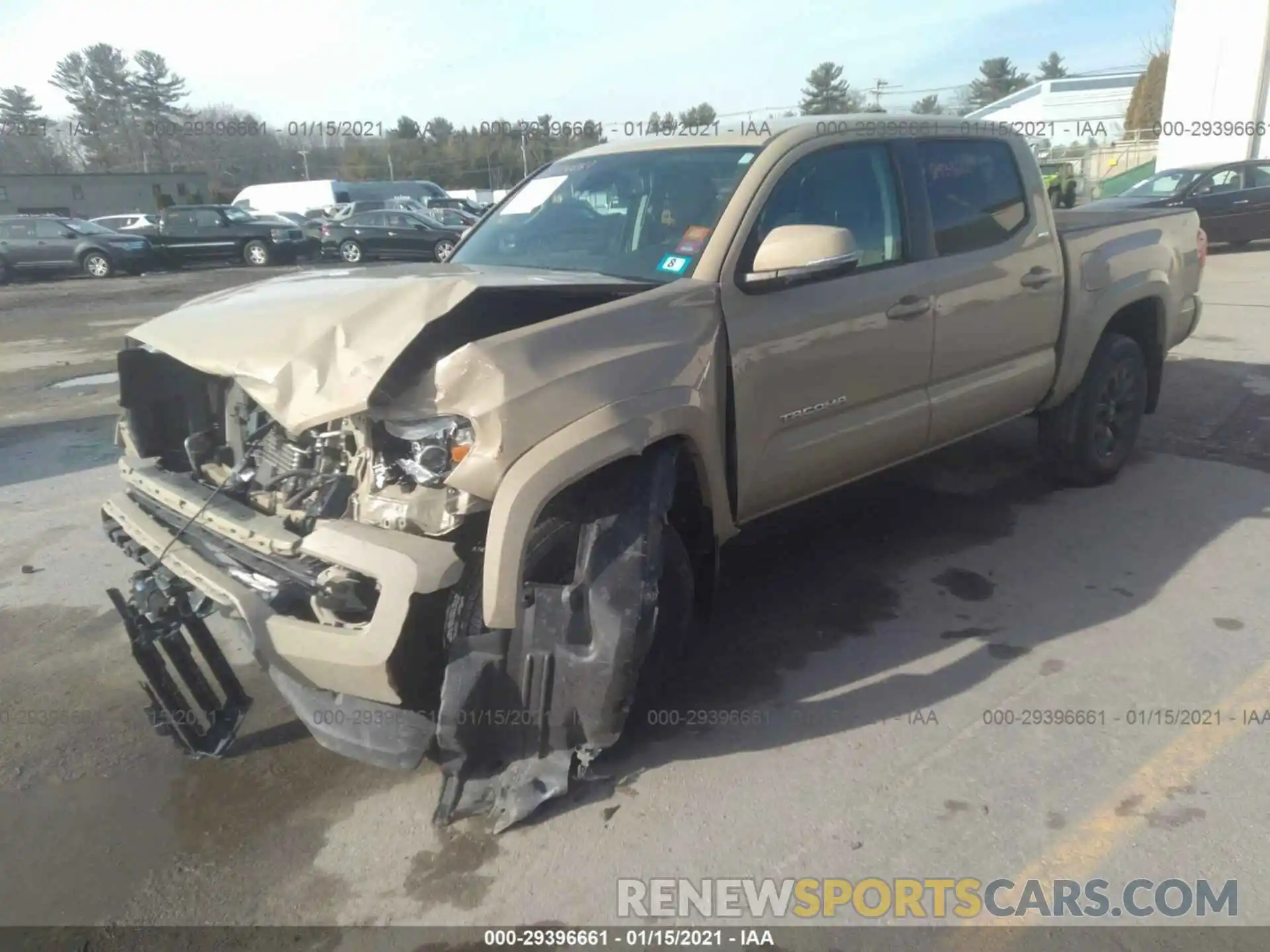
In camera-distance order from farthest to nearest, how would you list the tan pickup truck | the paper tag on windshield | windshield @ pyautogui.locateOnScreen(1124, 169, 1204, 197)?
windshield @ pyautogui.locateOnScreen(1124, 169, 1204, 197)
the paper tag on windshield
the tan pickup truck

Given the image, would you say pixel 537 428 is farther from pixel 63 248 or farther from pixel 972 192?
pixel 63 248

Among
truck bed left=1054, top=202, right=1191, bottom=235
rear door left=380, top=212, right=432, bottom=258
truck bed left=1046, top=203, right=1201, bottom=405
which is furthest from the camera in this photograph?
rear door left=380, top=212, right=432, bottom=258

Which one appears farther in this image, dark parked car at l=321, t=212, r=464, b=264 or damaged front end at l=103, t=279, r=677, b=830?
dark parked car at l=321, t=212, r=464, b=264

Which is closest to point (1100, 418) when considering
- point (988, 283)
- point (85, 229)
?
point (988, 283)

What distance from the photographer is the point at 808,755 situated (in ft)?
10.4

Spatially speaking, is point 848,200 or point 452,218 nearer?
point 848,200

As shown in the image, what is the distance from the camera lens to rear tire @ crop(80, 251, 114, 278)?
22.8 m

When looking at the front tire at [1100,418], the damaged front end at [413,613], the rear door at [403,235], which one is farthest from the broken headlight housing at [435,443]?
the rear door at [403,235]

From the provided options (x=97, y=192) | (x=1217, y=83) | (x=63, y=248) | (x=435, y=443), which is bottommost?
(x=63, y=248)

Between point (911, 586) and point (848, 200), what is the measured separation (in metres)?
1.71

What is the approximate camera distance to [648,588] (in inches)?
111

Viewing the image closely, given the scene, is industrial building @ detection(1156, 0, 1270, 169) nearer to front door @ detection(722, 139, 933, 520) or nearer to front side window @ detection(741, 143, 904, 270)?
front side window @ detection(741, 143, 904, 270)

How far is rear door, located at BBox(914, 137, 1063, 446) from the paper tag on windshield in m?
1.62

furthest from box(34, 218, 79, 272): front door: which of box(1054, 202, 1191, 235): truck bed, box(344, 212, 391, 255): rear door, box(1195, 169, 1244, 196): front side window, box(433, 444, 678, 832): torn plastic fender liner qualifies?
box(433, 444, 678, 832): torn plastic fender liner
